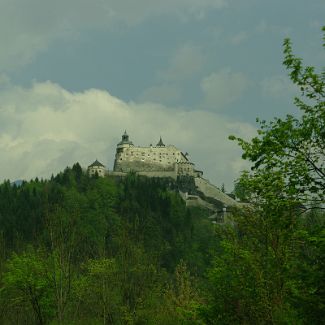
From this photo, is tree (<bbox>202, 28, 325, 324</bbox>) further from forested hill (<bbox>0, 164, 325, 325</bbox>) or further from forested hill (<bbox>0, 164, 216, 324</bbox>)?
forested hill (<bbox>0, 164, 216, 324</bbox>)

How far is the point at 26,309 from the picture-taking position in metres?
48.9

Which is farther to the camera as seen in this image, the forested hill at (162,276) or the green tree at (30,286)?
the green tree at (30,286)

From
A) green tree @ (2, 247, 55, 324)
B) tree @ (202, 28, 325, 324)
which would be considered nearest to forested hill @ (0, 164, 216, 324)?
green tree @ (2, 247, 55, 324)

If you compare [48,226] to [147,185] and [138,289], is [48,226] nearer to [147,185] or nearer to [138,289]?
[138,289]

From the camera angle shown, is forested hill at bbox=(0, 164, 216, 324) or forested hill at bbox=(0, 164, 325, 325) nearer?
forested hill at bbox=(0, 164, 325, 325)

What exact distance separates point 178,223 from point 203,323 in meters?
138

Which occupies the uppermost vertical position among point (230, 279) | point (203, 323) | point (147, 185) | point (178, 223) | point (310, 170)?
point (147, 185)

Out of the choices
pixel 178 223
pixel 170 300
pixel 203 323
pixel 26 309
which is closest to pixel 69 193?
pixel 178 223

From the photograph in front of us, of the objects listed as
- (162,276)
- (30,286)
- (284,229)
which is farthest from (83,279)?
(284,229)

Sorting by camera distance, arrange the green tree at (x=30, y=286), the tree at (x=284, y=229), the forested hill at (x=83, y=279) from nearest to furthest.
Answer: the tree at (x=284, y=229) → the forested hill at (x=83, y=279) → the green tree at (x=30, y=286)

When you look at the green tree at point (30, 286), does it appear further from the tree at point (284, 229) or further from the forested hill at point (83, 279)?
the tree at point (284, 229)

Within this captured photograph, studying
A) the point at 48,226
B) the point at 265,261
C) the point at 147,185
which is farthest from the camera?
the point at 147,185

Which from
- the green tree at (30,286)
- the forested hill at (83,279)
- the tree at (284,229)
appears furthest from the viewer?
the green tree at (30,286)

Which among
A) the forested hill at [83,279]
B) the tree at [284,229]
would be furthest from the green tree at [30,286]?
the tree at [284,229]
